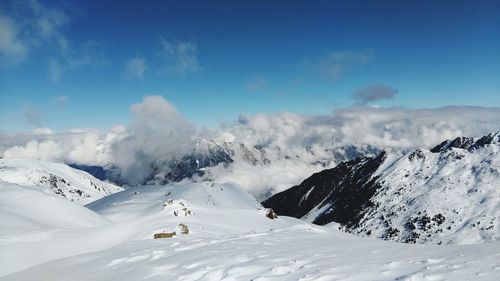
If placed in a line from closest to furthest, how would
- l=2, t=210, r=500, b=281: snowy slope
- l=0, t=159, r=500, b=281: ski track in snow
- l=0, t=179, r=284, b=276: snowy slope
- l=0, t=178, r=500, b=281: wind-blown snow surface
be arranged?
l=2, t=210, r=500, b=281: snowy slope < l=0, t=178, r=500, b=281: wind-blown snow surface < l=0, t=159, r=500, b=281: ski track in snow < l=0, t=179, r=284, b=276: snowy slope

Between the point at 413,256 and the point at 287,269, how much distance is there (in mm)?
5523

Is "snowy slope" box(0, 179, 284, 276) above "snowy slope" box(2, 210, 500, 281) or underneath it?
above

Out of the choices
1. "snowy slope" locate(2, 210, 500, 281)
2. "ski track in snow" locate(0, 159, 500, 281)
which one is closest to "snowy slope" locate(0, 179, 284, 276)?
"ski track in snow" locate(0, 159, 500, 281)

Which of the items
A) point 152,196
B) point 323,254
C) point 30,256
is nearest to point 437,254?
point 323,254

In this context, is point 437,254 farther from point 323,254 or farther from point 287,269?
point 287,269

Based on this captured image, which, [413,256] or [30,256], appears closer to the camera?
[413,256]

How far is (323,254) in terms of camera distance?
20000 millimetres

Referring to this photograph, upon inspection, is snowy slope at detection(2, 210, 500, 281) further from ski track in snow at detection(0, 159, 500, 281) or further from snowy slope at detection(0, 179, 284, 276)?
snowy slope at detection(0, 179, 284, 276)

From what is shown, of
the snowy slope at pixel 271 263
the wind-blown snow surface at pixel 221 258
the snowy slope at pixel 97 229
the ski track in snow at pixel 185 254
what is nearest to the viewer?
the snowy slope at pixel 271 263

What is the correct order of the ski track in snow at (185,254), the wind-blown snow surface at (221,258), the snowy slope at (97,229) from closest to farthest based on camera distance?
the wind-blown snow surface at (221,258) → the ski track in snow at (185,254) → the snowy slope at (97,229)

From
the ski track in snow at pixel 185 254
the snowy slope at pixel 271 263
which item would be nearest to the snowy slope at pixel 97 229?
the ski track in snow at pixel 185 254

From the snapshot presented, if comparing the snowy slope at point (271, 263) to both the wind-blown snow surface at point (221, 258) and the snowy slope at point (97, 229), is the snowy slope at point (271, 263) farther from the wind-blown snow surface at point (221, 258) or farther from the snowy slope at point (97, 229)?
the snowy slope at point (97, 229)

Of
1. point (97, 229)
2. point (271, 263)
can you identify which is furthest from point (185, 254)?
point (97, 229)

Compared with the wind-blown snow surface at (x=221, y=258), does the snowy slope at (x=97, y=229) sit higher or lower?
higher
